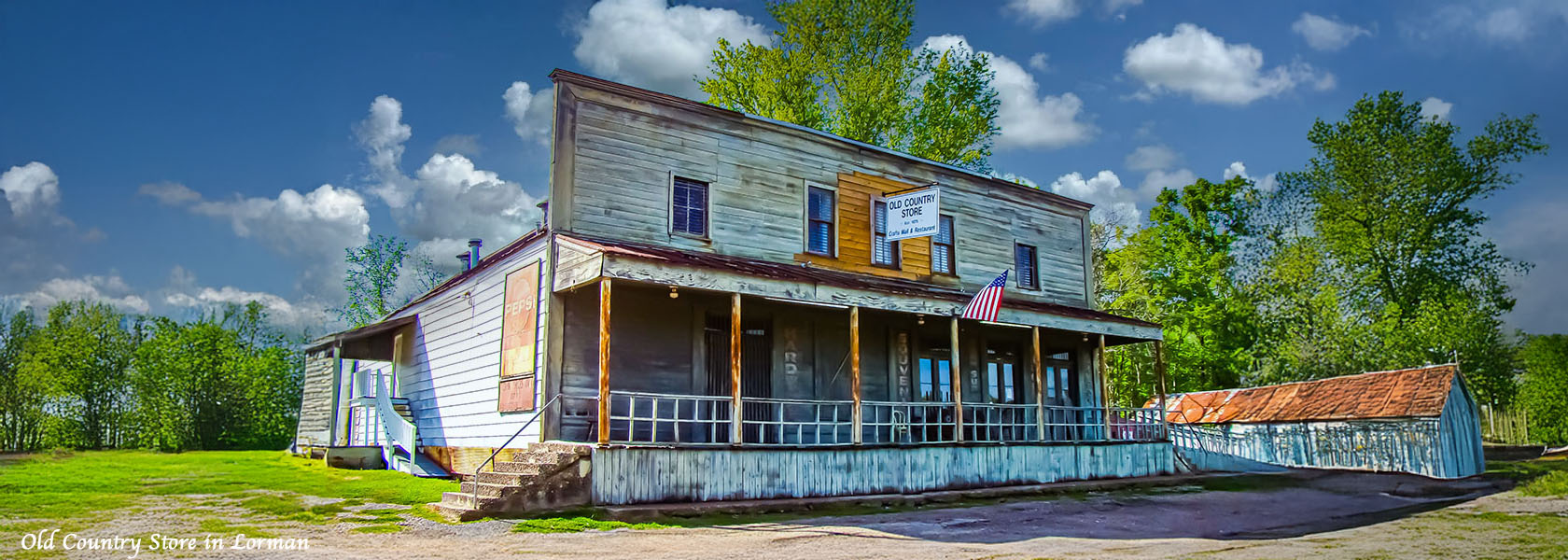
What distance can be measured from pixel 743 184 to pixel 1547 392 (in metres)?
32.0

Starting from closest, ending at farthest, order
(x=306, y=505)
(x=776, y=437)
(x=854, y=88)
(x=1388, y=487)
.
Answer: (x=306, y=505) → (x=776, y=437) → (x=1388, y=487) → (x=854, y=88)

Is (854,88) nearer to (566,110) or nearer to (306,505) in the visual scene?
(566,110)

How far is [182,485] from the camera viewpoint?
52.8 feet

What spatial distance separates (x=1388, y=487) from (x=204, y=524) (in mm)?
21196

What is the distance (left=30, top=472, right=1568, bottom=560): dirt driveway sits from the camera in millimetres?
9617

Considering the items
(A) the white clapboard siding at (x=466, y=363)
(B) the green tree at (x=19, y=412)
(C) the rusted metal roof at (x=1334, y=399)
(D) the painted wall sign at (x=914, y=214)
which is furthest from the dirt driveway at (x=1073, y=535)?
(B) the green tree at (x=19, y=412)

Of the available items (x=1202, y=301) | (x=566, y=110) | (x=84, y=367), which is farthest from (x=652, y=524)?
(x=84, y=367)

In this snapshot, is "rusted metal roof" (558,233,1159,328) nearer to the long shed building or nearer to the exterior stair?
the exterior stair

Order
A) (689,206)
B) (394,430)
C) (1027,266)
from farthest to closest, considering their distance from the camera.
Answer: (1027,266) < (394,430) < (689,206)

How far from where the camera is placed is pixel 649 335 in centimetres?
1575

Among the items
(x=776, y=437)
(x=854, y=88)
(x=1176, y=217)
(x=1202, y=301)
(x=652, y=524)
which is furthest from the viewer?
(x=1176, y=217)

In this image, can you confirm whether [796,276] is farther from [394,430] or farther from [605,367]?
[394,430]

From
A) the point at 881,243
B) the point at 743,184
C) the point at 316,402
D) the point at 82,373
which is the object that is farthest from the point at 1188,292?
the point at 82,373

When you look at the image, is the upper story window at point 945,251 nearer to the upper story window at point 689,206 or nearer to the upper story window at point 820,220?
the upper story window at point 820,220
